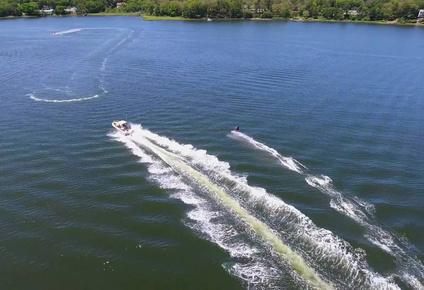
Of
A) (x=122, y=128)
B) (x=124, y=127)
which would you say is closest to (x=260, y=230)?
(x=124, y=127)

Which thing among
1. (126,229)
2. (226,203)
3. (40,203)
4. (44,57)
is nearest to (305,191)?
(226,203)

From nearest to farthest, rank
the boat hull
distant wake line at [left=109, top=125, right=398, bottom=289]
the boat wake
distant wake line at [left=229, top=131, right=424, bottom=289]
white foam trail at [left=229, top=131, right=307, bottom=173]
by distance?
distant wake line at [left=109, top=125, right=398, bottom=289] → distant wake line at [left=229, top=131, right=424, bottom=289] → white foam trail at [left=229, top=131, right=307, bottom=173] → the boat hull → the boat wake

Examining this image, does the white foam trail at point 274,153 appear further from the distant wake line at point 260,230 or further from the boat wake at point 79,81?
the boat wake at point 79,81

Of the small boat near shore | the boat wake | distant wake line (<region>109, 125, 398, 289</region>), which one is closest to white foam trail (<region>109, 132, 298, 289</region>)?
distant wake line (<region>109, 125, 398, 289</region>)

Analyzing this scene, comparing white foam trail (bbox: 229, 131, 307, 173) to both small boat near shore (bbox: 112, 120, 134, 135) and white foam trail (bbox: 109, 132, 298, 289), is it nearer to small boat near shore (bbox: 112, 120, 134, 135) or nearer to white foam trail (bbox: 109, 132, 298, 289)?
white foam trail (bbox: 109, 132, 298, 289)

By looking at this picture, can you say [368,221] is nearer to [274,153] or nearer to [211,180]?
[274,153]

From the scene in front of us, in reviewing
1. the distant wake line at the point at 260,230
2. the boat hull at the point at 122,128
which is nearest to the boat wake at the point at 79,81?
the boat hull at the point at 122,128
